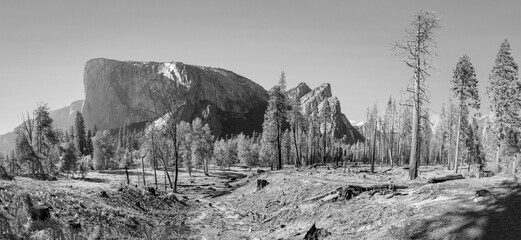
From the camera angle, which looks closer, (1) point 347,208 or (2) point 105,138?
(1) point 347,208

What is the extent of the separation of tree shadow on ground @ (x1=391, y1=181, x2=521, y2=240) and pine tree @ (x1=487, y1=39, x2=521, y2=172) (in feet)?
102

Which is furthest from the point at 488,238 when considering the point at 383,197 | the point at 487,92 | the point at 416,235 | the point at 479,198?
the point at 487,92

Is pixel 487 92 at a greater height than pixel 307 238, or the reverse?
pixel 487 92

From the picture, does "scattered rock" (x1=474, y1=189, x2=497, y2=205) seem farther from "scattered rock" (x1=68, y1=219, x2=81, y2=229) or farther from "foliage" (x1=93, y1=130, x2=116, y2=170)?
"foliage" (x1=93, y1=130, x2=116, y2=170)

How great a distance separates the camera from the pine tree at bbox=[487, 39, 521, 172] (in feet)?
119

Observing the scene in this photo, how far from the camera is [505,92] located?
3706cm

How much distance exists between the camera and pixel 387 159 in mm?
110625

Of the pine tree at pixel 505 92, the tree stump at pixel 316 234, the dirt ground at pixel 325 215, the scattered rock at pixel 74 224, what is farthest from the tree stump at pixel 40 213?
the pine tree at pixel 505 92

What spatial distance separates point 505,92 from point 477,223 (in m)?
35.3

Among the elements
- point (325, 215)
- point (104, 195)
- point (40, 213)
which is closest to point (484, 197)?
point (325, 215)

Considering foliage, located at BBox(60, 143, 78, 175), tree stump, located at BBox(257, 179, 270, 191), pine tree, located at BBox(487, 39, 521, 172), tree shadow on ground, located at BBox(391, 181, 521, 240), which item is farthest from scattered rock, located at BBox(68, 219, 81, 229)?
foliage, located at BBox(60, 143, 78, 175)

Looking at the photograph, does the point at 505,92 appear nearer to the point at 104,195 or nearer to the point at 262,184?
the point at 262,184

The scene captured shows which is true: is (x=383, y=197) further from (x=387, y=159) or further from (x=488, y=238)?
(x=387, y=159)

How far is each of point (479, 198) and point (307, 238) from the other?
5.90 meters
